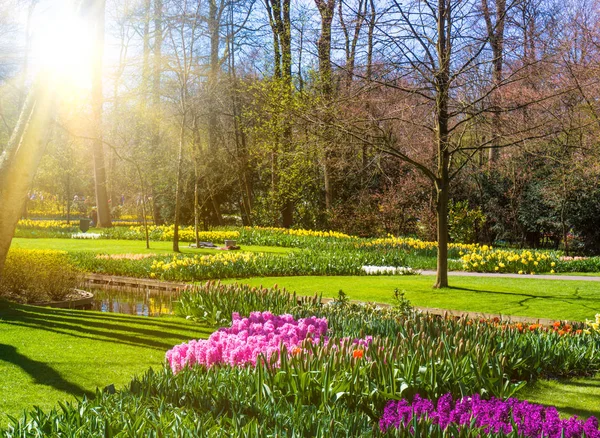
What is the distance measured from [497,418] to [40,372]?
4.18 m

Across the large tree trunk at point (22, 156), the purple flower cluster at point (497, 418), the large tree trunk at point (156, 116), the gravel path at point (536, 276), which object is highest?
the large tree trunk at point (156, 116)

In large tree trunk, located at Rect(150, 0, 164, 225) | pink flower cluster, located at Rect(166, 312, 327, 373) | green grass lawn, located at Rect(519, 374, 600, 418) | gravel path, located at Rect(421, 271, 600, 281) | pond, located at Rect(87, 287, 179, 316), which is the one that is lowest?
green grass lawn, located at Rect(519, 374, 600, 418)

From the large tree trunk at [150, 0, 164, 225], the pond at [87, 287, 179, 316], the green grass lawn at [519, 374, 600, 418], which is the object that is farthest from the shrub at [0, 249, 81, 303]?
the large tree trunk at [150, 0, 164, 225]

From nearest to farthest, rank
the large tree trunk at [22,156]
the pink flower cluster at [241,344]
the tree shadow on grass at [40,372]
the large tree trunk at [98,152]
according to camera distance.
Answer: the pink flower cluster at [241,344], the tree shadow on grass at [40,372], the large tree trunk at [22,156], the large tree trunk at [98,152]

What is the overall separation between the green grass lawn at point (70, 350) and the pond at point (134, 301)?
177cm

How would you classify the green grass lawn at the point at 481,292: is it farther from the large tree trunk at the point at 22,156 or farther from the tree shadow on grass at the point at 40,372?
the tree shadow on grass at the point at 40,372

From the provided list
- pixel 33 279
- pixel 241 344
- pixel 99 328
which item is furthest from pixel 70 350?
pixel 33 279

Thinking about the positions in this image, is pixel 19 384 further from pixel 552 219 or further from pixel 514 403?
pixel 552 219

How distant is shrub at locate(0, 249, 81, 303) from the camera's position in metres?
10.3

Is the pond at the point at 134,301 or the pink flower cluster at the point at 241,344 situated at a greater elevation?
the pink flower cluster at the point at 241,344

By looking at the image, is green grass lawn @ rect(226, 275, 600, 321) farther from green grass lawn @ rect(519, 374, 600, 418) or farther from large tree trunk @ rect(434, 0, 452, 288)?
green grass lawn @ rect(519, 374, 600, 418)

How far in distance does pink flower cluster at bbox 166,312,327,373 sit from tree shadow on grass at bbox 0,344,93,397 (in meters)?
0.91

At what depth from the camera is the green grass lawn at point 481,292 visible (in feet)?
31.8

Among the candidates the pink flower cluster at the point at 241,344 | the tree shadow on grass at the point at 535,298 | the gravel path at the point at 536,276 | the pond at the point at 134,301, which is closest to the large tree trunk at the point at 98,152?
the pond at the point at 134,301
